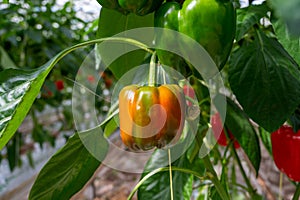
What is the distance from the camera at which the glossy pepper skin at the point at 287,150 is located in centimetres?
57

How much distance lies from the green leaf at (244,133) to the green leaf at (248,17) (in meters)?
0.14

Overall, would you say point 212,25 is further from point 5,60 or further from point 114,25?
point 5,60

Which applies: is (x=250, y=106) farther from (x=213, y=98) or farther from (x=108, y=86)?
(x=108, y=86)

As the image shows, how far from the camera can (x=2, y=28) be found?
1.65 m

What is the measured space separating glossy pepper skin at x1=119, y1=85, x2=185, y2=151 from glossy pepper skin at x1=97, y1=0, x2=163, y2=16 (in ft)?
0.23

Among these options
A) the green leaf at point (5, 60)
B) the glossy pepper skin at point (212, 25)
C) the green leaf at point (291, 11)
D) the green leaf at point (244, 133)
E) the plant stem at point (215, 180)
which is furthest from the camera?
the green leaf at point (5, 60)

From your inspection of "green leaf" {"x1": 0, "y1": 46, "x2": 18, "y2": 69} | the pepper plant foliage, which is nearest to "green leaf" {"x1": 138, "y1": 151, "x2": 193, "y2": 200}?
the pepper plant foliage

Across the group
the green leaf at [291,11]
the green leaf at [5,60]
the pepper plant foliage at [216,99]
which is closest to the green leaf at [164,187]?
the pepper plant foliage at [216,99]

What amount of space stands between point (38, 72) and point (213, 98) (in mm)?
269

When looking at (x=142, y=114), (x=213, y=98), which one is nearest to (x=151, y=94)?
(x=142, y=114)

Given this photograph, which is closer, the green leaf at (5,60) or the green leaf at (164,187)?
the green leaf at (164,187)

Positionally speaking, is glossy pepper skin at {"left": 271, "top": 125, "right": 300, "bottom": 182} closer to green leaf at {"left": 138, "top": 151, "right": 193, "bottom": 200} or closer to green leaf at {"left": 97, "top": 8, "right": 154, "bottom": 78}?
green leaf at {"left": 138, "top": 151, "right": 193, "bottom": 200}

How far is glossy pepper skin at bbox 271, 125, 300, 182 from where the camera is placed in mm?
565

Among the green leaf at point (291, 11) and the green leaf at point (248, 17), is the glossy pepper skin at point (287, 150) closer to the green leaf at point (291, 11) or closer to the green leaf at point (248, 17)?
the green leaf at point (248, 17)
